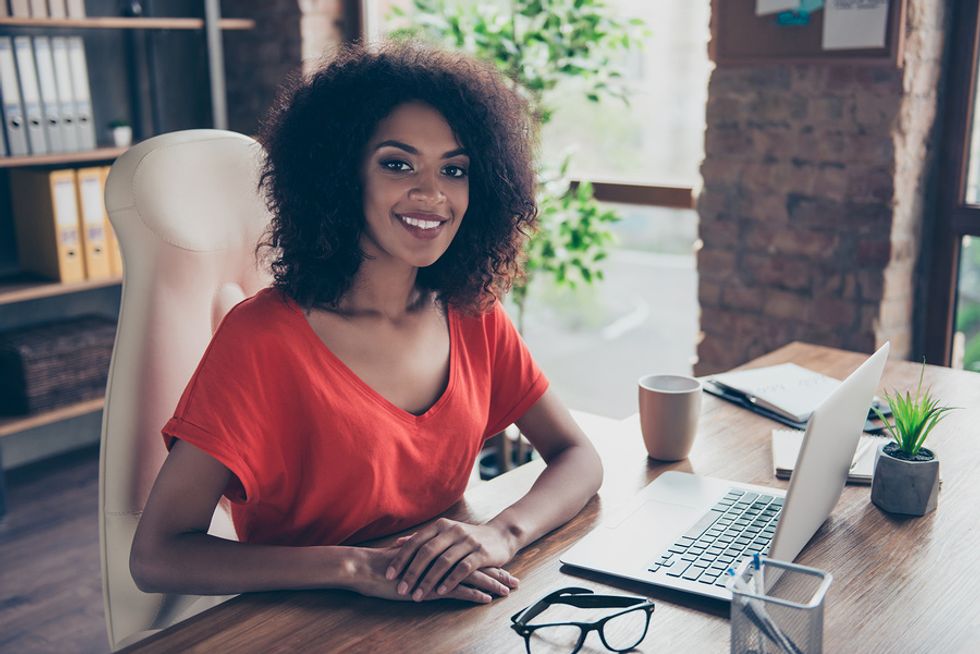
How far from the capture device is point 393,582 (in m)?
1.05

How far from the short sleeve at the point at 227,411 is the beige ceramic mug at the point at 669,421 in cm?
57

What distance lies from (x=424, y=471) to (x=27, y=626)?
153cm

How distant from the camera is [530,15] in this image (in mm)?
2738

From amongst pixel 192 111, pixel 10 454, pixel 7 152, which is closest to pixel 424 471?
pixel 7 152

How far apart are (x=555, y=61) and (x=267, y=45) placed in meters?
1.31

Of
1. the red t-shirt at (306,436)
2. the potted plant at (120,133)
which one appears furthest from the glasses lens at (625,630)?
the potted plant at (120,133)

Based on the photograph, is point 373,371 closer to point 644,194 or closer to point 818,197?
point 818,197

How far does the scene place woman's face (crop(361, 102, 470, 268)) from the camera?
4.30ft

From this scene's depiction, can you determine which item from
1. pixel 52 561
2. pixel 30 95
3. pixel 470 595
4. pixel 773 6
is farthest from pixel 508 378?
pixel 30 95

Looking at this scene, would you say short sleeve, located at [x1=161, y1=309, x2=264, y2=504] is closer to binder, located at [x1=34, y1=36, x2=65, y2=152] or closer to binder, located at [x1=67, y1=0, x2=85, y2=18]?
binder, located at [x1=34, y1=36, x2=65, y2=152]

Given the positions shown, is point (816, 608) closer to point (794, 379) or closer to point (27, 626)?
point (794, 379)

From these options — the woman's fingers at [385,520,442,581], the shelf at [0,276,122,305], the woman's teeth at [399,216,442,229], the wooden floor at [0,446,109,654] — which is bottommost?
the wooden floor at [0,446,109,654]

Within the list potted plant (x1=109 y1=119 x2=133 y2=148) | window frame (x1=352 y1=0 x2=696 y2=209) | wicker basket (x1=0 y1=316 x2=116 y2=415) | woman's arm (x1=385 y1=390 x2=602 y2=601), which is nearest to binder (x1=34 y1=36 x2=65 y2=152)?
potted plant (x1=109 y1=119 x2=133 y2=148)

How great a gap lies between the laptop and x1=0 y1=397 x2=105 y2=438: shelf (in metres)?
2.22
